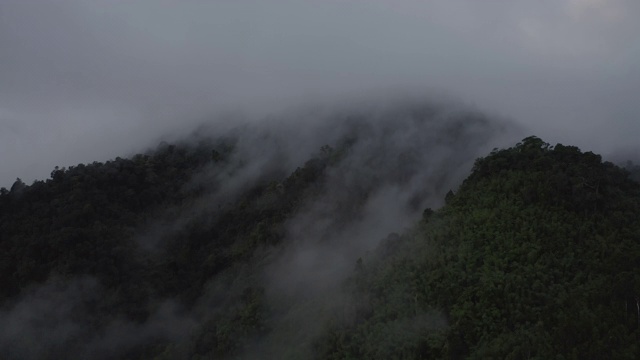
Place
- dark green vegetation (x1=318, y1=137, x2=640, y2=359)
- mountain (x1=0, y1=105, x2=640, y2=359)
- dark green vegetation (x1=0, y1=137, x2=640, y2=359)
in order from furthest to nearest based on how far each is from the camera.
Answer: mountain (x1=0, y1=105, x2=640, y2=359) < dark green vegetation (x1=0, y1=137, x2=640, y2=359) < dark green vegetation (x1=318, y1=137, x2=640, y2=359)

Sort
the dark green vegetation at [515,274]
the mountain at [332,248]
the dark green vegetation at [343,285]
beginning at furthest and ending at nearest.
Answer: the mountain at [332,248]
the dark green vegetation at [343,285]
the dark green vegetation at [515,274]

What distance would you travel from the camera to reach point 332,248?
39562mm

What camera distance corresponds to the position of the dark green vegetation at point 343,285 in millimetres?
24828

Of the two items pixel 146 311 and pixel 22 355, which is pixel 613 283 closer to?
pixel 146 311

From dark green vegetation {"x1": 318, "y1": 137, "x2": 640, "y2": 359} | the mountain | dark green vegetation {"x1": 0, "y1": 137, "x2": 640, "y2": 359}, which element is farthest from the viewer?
the mountain

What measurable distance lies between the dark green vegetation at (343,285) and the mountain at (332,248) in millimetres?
104

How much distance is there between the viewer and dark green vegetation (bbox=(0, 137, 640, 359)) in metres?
24.8

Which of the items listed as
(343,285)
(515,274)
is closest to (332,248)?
(343,285)

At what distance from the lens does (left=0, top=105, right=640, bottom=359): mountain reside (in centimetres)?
2555

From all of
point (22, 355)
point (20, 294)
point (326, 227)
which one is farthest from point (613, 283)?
point (20, 294)

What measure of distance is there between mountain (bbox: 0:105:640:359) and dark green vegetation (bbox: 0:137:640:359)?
0.34 feet

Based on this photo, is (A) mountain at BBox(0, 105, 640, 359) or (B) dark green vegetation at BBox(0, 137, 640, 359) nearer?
(B) dark green vegetation at BBox(0, 137, 640, 359)

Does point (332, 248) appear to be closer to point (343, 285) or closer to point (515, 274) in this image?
point (343, 285)

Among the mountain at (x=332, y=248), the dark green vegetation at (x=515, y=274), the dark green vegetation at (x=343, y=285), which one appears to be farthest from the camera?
the mountain at (x=332, y=248)
